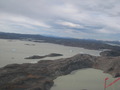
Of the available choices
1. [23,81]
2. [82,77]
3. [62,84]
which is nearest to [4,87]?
[23,81]

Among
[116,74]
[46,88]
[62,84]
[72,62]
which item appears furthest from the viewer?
[72,62]

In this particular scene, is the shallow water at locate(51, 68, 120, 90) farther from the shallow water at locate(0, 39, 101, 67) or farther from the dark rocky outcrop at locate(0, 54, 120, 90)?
the shallow water at locate(0, 39, 101, 67)

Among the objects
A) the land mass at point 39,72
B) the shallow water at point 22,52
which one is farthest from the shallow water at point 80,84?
the shallow water at point 22,52

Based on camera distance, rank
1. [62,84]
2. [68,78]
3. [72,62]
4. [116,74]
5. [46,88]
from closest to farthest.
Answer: [46,88], [62,84], [68,78], [116,74], [72,62]

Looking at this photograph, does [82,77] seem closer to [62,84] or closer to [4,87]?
[62,84]

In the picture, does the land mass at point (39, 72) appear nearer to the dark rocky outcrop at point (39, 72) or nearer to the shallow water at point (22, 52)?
the dark rocky outcrop at point (39, 72)

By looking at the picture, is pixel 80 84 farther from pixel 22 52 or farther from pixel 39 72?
pixel 22 52

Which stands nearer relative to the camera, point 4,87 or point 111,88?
point 4,87

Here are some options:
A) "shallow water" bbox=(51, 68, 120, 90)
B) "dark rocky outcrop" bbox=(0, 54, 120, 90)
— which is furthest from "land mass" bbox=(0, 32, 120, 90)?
"shallow water" bbox=(51, 68, 120, 90)

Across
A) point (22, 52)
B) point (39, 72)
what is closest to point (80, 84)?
point (39, 72)
